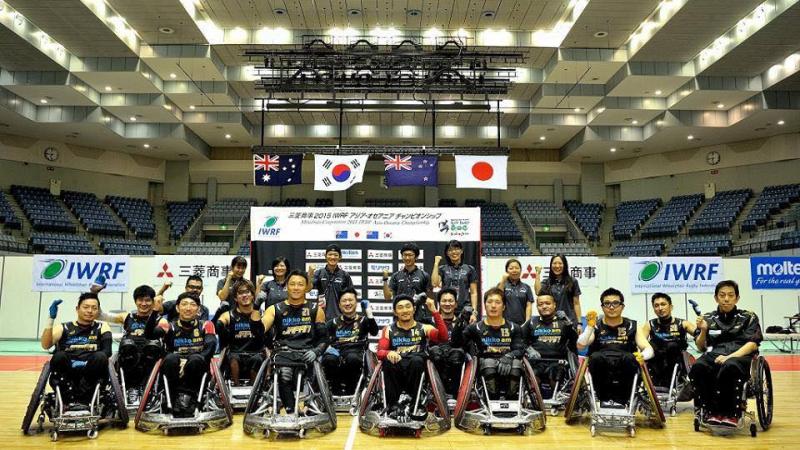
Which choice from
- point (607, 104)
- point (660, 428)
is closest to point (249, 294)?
point (660, 428)

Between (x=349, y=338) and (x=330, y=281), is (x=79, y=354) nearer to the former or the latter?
(x=349, y=338)

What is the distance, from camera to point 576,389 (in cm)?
516

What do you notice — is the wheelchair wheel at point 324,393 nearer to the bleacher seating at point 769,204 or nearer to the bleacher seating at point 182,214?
the bleacher seating at point 769,204

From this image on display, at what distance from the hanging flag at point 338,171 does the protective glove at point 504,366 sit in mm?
8840

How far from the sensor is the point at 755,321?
5.28 m

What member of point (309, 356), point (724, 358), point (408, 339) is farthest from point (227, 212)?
point (724, 358)

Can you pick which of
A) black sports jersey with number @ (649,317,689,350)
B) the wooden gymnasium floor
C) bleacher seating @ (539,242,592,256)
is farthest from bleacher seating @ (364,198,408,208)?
the wooden gymnasium floor

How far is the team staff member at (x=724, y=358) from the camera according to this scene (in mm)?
4941

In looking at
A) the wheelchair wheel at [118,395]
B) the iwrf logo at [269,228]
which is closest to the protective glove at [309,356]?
the wheelchair wheel at [118,395]

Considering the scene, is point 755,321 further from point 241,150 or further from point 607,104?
point 241,150

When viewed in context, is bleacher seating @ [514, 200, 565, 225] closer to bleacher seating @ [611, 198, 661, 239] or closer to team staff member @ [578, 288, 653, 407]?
bleacher seating @ [611, 198, 661, 239]

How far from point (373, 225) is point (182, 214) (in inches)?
711

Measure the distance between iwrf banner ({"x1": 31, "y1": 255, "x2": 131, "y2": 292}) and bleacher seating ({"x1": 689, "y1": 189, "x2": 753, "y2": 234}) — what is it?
794 inches

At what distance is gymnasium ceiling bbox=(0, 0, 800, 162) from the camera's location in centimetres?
1440
